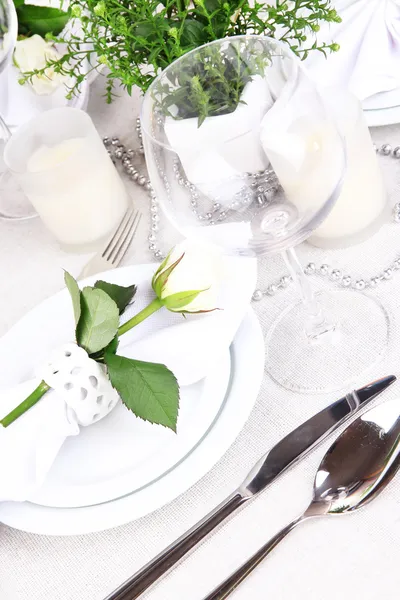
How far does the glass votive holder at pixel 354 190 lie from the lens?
727 millimetres

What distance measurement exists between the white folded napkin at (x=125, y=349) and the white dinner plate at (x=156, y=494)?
0.02 meters

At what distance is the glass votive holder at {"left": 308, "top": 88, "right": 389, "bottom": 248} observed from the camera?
727 mm

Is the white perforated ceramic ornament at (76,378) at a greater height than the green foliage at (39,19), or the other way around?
the green foliage at (39,19)

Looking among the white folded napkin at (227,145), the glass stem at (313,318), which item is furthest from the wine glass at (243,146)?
the glass stem at (313,318)

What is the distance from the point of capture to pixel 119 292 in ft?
2.36

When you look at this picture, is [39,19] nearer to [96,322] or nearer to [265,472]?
[96,322]

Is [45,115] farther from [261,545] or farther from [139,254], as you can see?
[261,545]

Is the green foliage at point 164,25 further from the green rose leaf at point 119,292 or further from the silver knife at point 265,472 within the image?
the silver knife at point 265,472

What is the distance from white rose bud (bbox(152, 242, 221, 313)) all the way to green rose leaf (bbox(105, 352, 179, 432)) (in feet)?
0.26

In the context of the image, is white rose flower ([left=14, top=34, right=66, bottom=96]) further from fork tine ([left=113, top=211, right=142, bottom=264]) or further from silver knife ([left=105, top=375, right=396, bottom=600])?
silver knife ([left=105, top=375, right=396, bottom=600])

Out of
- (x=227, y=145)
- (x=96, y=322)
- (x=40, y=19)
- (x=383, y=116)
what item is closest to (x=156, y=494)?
(x=96, y=322)

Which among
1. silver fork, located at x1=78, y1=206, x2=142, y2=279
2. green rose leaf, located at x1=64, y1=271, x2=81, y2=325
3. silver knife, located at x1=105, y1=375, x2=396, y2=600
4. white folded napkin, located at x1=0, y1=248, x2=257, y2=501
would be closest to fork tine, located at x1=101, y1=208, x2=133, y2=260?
silver fork, located at x1=78, y1=206, x2=142, y2=279

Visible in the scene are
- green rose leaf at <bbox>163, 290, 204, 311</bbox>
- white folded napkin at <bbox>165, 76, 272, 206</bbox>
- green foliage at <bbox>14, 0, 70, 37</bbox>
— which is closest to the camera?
white folded napkin at <bbox>165, 76, 272, 206</bbox>

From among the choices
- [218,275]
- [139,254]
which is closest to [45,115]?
[139,254]
